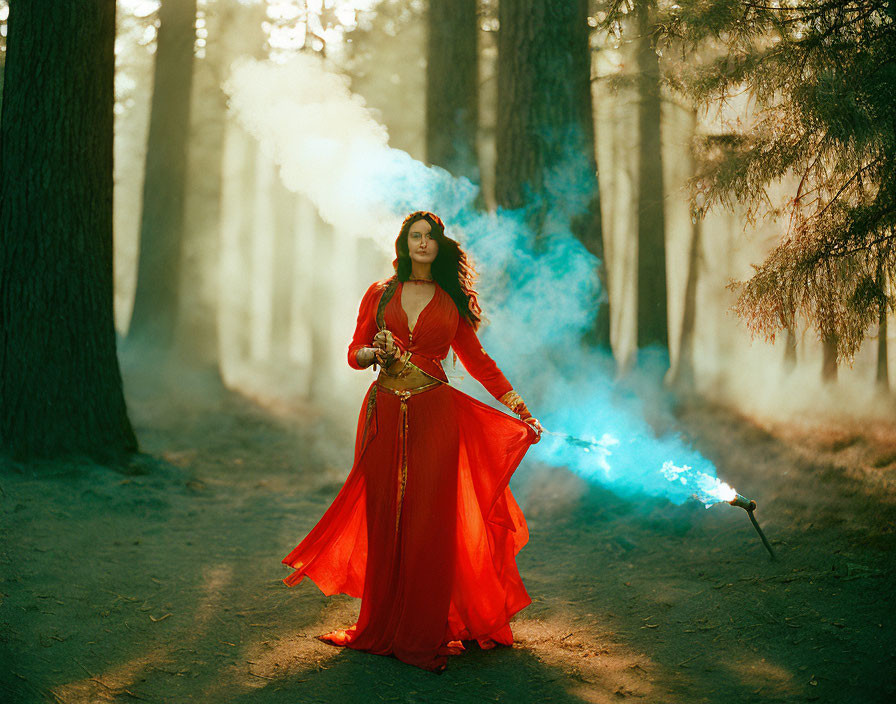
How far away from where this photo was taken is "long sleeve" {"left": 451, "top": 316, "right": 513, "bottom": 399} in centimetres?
421

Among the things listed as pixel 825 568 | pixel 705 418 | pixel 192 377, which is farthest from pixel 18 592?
pixel 192 377

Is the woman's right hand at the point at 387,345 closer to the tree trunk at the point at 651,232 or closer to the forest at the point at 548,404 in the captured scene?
the forest at the point at 548,404

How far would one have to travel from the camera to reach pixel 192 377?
523 inches

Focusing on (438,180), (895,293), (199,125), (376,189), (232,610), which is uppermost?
(199,125)

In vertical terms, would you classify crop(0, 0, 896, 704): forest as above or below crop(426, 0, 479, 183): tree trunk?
below

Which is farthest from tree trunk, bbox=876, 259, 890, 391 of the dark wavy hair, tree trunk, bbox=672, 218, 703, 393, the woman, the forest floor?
tree trunk, bbox=672, 218, 703, 393

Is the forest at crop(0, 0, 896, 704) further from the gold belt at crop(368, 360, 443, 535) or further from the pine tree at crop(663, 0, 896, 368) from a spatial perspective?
the gold belt at crop(368, 360, 443, 535)

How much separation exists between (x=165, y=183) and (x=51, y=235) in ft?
25.9

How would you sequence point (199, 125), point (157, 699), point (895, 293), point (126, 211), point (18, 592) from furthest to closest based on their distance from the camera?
point (126, 211)
point (199, 125)
point (895, 293)
point (18, 592)
point (157, 699)

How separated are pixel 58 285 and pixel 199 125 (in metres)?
9.80

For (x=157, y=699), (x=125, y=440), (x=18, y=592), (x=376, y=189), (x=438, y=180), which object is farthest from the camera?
(x=438, y=180)

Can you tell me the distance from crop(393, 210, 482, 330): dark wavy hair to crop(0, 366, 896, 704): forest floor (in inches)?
76.6

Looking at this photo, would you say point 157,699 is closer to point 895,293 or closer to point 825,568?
point 825,568

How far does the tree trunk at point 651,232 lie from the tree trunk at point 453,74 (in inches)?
110
